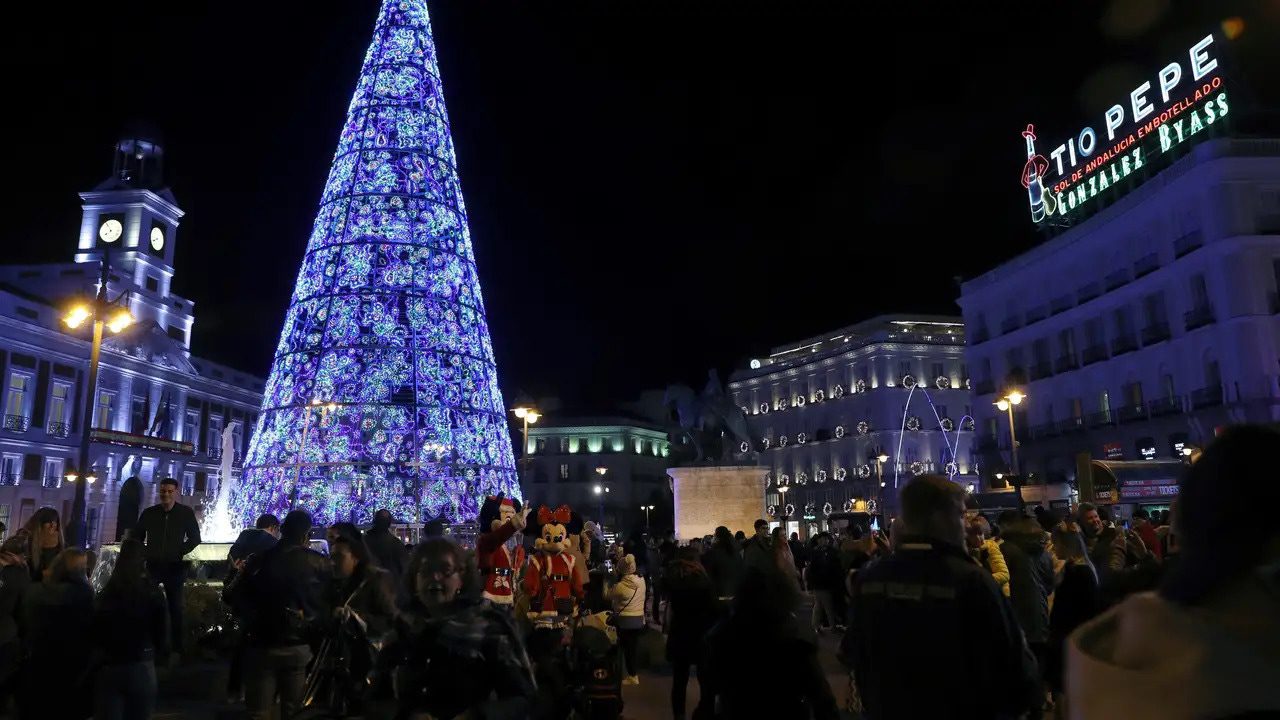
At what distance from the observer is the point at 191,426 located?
58.8 meters

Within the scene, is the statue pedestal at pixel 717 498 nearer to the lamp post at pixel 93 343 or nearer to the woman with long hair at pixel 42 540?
the lamp post at pixel 93 343

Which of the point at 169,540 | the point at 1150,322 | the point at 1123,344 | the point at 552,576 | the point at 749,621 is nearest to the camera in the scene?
the point at 749,621

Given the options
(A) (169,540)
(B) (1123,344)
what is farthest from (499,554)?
(B) (1123,344)

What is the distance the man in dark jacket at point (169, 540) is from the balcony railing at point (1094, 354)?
37075mm

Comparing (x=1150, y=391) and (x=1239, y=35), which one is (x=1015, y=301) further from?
(x=1239, y=35)

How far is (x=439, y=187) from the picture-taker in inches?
661

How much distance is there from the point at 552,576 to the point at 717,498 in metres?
19.8

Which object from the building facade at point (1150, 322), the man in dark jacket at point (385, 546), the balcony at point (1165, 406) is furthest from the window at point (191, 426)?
the balcony at point (1165, 406)

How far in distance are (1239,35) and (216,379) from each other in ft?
206

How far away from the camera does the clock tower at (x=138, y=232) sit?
55.8 metres

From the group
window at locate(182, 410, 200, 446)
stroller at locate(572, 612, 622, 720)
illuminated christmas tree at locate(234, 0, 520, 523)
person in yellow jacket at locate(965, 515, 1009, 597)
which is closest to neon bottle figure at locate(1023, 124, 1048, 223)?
illuminated christmas tree at locate(234, 0, 520, 523)

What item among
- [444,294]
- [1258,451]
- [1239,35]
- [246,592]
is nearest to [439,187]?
[444,294]

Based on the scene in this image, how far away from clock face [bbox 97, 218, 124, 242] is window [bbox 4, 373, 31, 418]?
16.1 m

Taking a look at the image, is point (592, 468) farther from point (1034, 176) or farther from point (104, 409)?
point (1034, 176)
